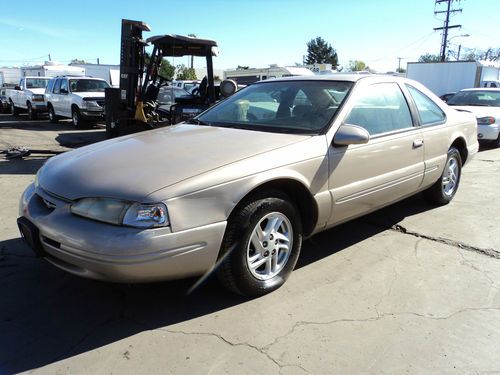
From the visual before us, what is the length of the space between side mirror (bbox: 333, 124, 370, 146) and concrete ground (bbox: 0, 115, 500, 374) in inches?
42.6

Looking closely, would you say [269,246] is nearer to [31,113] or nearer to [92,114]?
[92,114]

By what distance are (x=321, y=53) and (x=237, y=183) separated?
90666 millimetres

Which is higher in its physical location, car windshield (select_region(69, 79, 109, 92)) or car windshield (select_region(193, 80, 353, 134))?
car windshield (select_region(69, 79, 109, 92))

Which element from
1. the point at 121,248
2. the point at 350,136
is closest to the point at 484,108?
the point at 350,136

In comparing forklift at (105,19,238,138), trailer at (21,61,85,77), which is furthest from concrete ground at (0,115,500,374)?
trailer at (21,61,85,77)

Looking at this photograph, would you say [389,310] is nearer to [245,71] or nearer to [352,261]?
[352,261]

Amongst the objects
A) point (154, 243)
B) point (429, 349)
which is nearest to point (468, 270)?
point (429, 349)

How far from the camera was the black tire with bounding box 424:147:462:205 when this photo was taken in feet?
17.4

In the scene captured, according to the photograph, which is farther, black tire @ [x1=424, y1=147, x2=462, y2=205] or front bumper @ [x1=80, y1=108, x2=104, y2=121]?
front bumper @ [x1=80, y1=108, x2=104, y2=121]

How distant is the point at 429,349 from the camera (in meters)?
2.65

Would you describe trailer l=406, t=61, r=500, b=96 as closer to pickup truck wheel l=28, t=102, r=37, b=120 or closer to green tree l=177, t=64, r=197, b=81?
pickup truck wheel l=28, t=102, r=37, b=120

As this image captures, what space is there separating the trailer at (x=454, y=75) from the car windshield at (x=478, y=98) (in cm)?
1391

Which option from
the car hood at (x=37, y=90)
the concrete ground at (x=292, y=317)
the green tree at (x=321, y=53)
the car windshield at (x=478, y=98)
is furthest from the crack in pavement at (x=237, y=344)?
the green tree at (x=321, y=53)

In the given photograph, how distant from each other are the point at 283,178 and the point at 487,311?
171 cm
